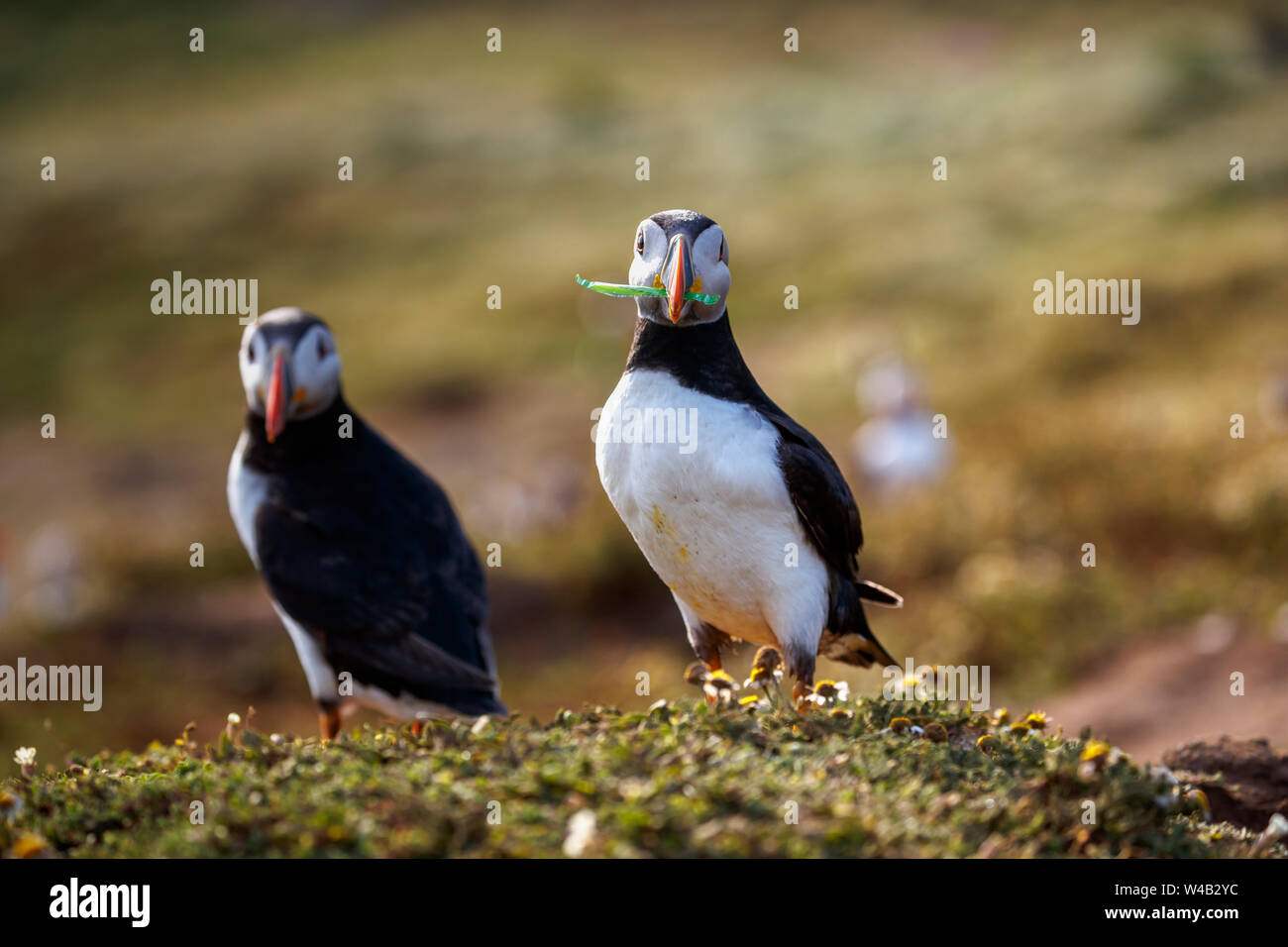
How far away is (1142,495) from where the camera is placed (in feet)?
Answer: 45.5

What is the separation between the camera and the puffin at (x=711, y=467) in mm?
5277

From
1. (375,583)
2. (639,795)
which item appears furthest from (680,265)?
(375,583)

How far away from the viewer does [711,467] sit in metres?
5.27

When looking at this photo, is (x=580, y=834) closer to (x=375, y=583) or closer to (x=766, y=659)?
(x=766, y=659)

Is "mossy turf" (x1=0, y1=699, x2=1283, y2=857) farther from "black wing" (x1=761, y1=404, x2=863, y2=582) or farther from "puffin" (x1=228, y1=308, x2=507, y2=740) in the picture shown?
"puffin" (x1=228, y1=308, x2=507, y2=740)

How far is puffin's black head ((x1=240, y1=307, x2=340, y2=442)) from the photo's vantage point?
6629mm

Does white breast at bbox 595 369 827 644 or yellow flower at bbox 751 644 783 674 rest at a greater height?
white breast at bbox 595 369 827 644

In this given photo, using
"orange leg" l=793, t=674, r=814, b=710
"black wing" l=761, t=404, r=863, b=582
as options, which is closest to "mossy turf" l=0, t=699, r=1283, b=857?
"orange leg" l=793, t=674, r=814, b=710

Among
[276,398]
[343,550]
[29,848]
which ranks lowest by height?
[29,848]

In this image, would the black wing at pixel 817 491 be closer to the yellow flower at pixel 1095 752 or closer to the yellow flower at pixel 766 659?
the yellow flower at pixel 766 659

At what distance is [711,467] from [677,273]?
75 cm
